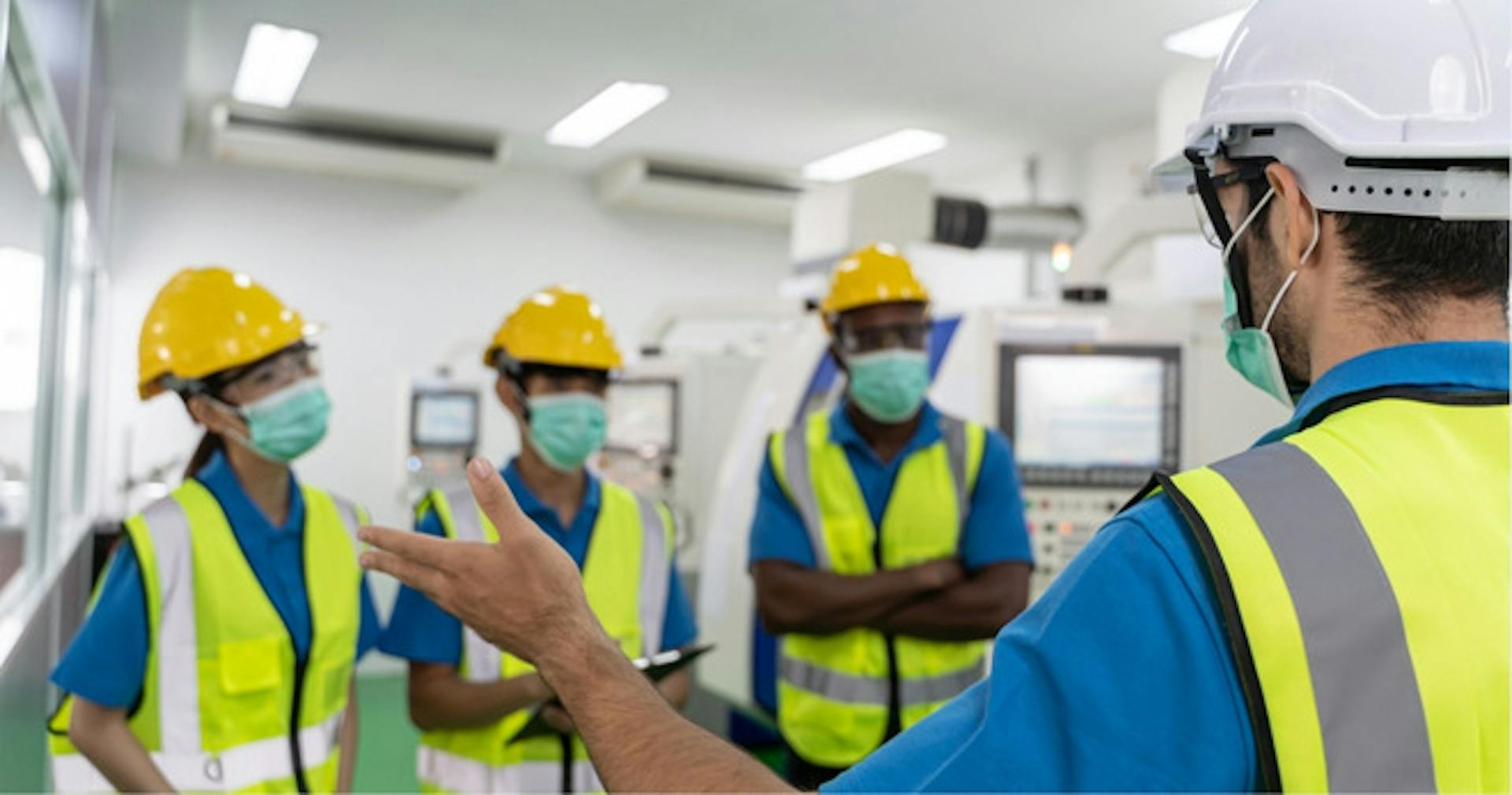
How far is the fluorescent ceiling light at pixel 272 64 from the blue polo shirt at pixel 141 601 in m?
3.36

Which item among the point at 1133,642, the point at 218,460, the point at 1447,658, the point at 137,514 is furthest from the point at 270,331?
the point at 1447,658

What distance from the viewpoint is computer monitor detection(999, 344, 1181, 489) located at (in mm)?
3180

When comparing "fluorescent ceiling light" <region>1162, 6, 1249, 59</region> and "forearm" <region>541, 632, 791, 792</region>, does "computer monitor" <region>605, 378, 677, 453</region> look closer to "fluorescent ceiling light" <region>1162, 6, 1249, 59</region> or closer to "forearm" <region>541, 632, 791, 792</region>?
"fluorescent ceiling light" <region>1162, 6, 1249, 59</region>

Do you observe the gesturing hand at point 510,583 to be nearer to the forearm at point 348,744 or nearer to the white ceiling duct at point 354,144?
the forearm at point 348,744

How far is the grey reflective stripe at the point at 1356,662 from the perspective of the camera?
2.36 feet

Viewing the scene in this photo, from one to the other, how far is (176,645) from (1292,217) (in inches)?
63.3

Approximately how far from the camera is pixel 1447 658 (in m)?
0.73

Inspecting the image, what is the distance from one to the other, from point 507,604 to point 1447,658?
2.23 ft

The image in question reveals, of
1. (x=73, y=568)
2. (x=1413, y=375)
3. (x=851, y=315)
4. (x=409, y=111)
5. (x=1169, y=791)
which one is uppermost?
(x=409, y=111)

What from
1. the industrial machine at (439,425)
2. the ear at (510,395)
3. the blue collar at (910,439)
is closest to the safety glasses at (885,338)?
the blue collar at (910,439)

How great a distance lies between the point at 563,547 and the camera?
1919mm

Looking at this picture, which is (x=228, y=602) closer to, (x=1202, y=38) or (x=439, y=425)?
(x=1202, y=38)

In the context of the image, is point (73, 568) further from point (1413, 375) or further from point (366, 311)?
point (1413, 375)

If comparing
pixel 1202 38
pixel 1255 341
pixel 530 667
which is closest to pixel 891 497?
pixel 530 667
